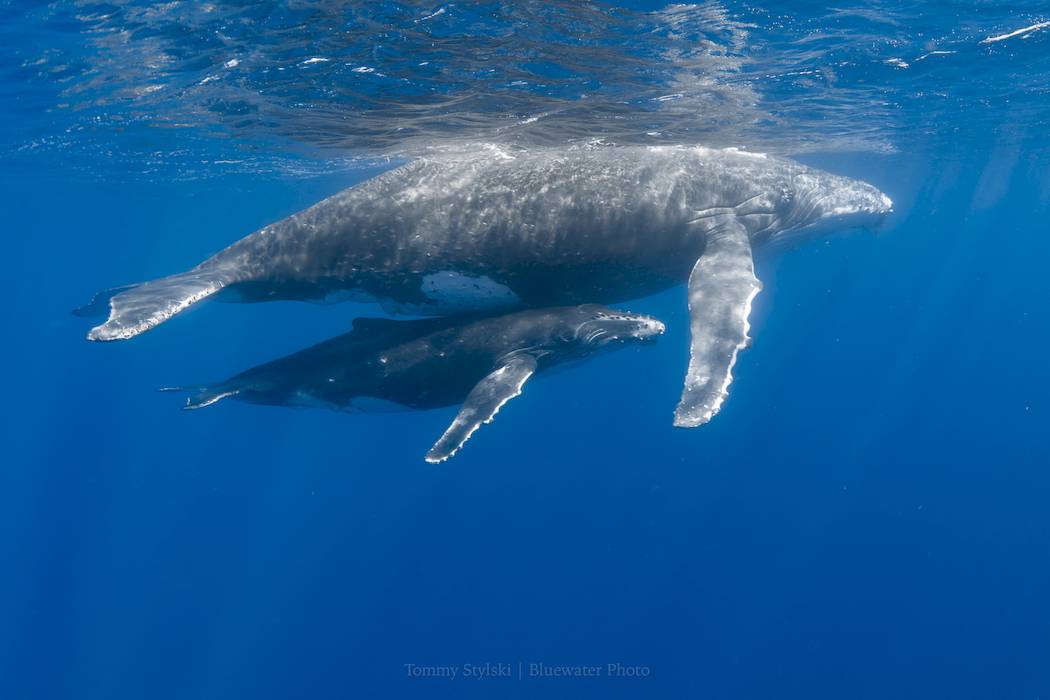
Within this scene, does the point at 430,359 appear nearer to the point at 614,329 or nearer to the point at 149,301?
the point at 614,329

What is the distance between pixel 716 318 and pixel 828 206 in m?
5.08

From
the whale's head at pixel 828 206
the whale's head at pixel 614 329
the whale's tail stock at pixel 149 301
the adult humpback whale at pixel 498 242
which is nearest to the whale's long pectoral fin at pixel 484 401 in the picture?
the whale's head at pixel 614 329

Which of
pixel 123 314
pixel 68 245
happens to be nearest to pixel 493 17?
pixel 123 314

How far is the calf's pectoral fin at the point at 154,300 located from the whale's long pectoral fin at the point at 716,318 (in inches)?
232

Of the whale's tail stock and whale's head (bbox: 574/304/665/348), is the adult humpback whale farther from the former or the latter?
whale's head (bbox: 574/304/665/348)

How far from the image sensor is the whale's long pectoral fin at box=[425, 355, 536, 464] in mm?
6914

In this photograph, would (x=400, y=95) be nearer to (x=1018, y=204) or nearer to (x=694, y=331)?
(x=694, y=331)

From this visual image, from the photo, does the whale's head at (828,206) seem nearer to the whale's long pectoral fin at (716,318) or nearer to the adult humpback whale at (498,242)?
the adult humpback whale at (498,242)

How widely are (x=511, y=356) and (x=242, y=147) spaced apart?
23048mm

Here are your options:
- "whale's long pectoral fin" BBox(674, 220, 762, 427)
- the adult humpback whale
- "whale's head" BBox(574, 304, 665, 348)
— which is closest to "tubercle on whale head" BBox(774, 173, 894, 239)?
the adult humpback whale

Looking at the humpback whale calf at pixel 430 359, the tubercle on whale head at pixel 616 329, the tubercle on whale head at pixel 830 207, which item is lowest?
the humpback whale calf at pixel 430 359

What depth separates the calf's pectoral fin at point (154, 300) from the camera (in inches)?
293

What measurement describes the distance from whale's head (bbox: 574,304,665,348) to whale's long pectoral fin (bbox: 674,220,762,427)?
2.23ft

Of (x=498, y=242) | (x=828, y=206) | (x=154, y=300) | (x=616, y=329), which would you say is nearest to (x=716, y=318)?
(x=616, y=329)
